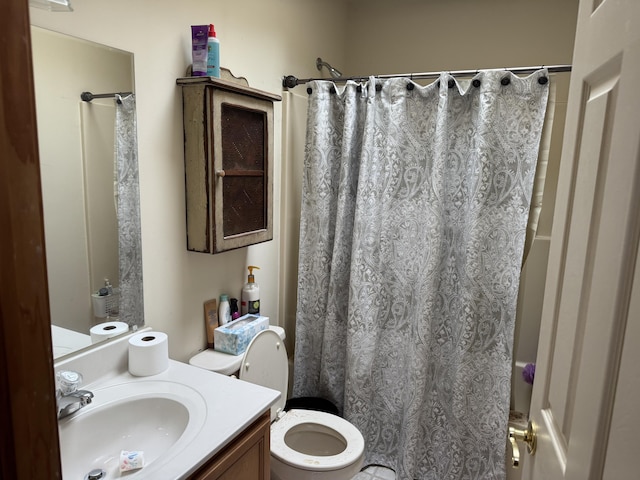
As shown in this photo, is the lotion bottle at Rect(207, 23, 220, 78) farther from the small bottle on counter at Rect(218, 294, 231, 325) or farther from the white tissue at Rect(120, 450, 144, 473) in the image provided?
the white tissue at Rect(120, 450, 144, 473)

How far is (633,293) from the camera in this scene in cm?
56

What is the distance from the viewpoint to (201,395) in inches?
51.1

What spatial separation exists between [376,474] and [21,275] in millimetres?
2161

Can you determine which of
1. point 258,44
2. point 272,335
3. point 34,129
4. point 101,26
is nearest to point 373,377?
point 272,335

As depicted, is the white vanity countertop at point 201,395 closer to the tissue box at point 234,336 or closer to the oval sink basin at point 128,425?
the oval sink basin at point 128,425

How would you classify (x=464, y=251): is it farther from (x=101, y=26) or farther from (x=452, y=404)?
(x=101, y=26)

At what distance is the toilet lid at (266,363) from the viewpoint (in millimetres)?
1713

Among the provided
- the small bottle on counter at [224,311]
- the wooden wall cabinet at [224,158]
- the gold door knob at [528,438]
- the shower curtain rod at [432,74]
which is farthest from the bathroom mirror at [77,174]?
the gold door knob at [528,438]

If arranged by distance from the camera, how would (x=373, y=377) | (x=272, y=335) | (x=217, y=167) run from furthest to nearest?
(x=373, y=377) → (x=272, y=335) → (x=217, y=167)

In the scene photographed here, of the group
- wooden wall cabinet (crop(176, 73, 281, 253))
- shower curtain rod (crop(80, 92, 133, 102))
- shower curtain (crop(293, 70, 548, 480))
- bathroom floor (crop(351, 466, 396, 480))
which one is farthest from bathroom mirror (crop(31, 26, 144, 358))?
bathroom floor (crop(351, 466, 396, 480))

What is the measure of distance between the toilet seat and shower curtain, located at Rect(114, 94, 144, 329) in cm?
75

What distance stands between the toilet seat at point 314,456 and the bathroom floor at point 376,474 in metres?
0.43

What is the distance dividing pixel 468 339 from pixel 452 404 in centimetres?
34

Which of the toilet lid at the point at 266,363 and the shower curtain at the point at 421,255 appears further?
the shower curtain at the point at 421,255
